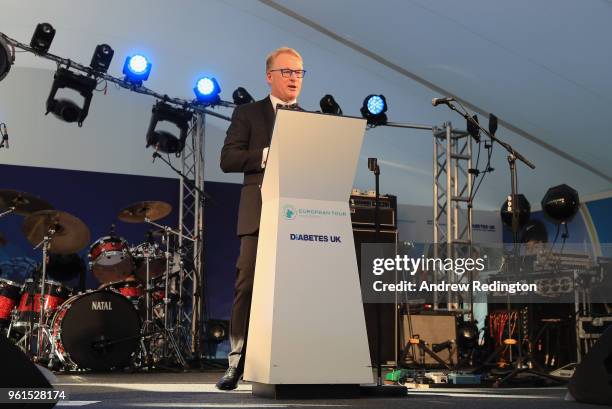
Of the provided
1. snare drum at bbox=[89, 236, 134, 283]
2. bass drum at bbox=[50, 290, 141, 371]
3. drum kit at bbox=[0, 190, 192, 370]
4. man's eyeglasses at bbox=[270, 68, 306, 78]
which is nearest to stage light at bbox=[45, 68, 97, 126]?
drum kit at bbox=[0, 190, 192, 370]

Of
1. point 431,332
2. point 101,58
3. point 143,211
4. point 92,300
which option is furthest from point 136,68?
point 431,332

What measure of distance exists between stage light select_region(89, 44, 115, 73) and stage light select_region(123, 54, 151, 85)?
0.86 feet

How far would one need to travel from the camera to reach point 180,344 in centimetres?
752

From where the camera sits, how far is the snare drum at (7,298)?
6.51 m

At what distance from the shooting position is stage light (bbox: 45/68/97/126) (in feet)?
23.2

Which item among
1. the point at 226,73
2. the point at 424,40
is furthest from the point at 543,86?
the point at 226,73

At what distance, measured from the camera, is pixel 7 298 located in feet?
21.5

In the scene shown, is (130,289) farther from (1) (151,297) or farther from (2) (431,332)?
(2) (431,332)

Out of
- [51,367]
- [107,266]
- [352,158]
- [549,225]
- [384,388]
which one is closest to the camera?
[352,158]

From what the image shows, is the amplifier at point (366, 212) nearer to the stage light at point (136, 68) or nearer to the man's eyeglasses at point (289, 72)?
the stage light at point (136, 68)

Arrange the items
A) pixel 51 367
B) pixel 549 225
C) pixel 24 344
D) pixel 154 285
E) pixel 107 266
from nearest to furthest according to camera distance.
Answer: pixel 51 367
pixel 24 344
pixel 107 266
pixel 154 285
pixel 549 225

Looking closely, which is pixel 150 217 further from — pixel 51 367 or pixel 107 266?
pixel 51 367

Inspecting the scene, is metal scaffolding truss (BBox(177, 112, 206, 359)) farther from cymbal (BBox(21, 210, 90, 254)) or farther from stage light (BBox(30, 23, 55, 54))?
stage light (BBox(30, 23, 55, 54))

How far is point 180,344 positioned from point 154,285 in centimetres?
67
